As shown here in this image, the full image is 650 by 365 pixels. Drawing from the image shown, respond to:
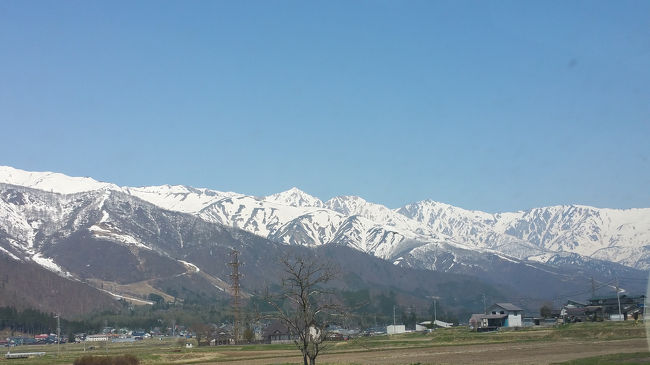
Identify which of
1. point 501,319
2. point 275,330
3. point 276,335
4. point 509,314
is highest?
point 509,314

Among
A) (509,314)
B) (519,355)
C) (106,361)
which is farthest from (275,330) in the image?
(519,355)

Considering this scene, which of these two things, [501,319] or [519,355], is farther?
[501,319]

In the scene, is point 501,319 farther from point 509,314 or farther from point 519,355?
point 519,355

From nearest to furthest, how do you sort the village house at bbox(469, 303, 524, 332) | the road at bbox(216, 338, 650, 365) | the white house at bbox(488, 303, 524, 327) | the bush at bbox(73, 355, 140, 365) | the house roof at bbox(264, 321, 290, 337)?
the road at bbox(216, 338, 650, 365)
the bush at bbox(73, 355, 140, 365)
the house roof at bbox(264, 321, 290, 337)
the village house at bbox(469, 303, 524, 332)
the white house at bbox(488, 303, 524, 327)

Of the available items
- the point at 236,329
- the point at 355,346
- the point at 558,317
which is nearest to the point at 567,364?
the point at 355,346

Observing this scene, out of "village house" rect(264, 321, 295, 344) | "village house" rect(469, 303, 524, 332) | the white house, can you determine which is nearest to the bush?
"village house" rect(264, 321, 295, 344)

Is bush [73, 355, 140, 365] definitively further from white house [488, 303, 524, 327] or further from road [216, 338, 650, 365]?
white house [488, 303, 524, 327]

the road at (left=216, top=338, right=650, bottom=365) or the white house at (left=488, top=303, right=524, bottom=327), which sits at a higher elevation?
the white house at (left=488, top=303, right=524, bottom=327)

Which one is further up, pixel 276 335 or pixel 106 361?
pixel 106 361

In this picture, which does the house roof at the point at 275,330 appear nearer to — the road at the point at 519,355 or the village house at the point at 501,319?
the village house at the point at 501,319

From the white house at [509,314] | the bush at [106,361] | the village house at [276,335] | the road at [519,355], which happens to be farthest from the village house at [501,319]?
the bush at [106,361]

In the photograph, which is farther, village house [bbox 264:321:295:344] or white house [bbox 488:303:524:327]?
white house [bbox 488:303:524:327]

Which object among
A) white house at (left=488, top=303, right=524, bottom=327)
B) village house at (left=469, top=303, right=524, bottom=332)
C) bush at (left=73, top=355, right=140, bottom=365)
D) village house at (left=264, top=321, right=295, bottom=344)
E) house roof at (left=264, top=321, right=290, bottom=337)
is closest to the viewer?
bush at (left=73, top=355, right=140, bottom=365)

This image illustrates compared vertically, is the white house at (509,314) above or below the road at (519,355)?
above
